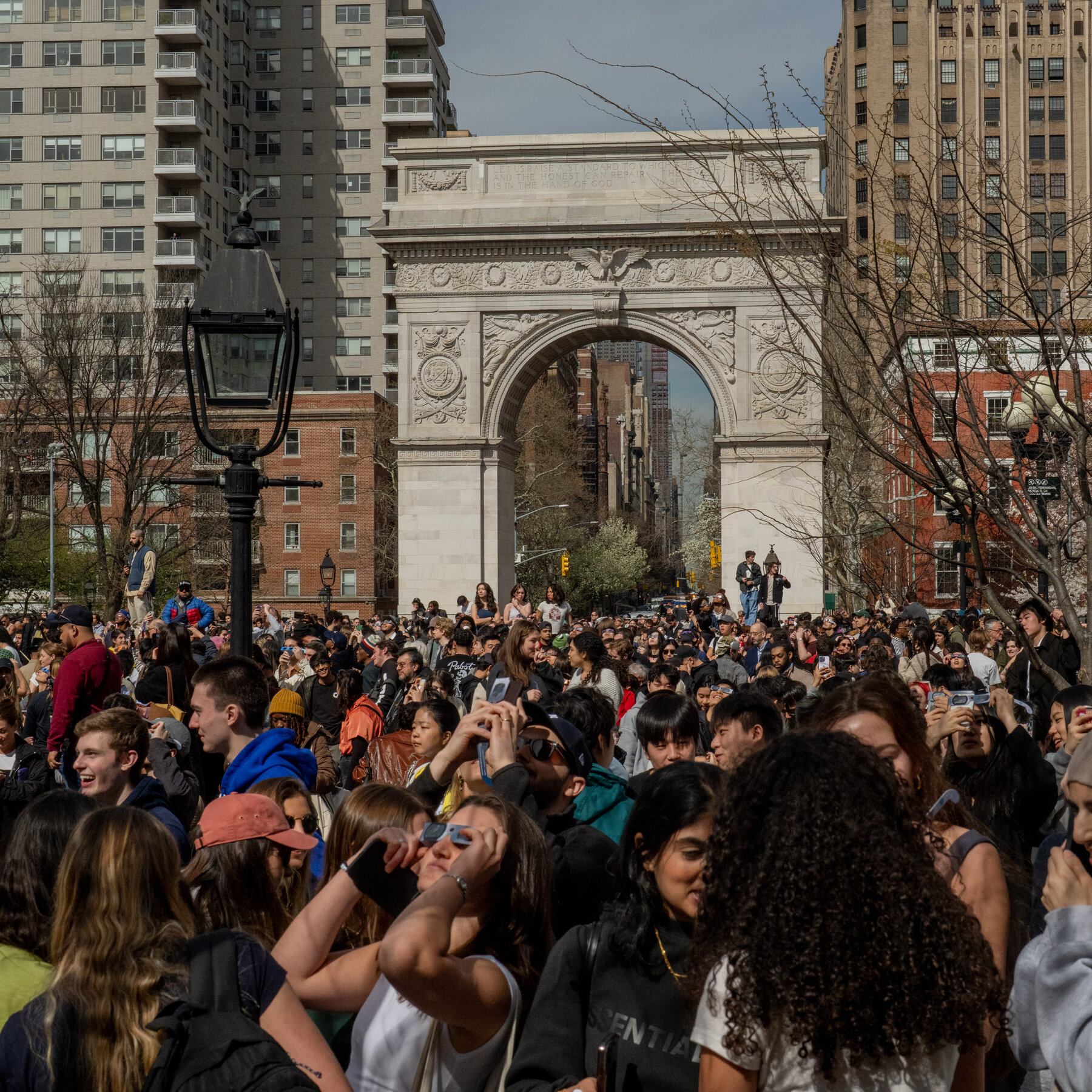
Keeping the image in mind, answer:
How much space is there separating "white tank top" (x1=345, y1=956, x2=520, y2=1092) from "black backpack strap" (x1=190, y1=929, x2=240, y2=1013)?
1.26ft

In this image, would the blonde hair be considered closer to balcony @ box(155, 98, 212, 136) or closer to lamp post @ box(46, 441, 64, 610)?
lamp post @ box(46, 441, 64, 610)

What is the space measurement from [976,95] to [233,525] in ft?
258

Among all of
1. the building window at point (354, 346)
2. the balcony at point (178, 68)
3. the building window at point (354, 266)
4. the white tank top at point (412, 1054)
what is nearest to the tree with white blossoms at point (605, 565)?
the building window at point (354, 346)

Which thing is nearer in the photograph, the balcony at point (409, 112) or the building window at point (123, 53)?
the building window at point (123, 53)

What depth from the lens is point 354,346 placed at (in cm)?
7219

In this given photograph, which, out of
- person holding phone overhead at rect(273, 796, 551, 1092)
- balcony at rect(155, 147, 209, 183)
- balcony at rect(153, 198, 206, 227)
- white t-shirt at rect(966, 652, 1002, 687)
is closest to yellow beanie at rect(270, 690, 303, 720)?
person holding phone overhead at rect(273, 796, 551, 1092)

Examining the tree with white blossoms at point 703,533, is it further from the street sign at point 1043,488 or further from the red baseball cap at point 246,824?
the red baseball cap at point 246,824

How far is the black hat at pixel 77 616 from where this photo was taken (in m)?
8.56

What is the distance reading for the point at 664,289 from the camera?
33.8 m

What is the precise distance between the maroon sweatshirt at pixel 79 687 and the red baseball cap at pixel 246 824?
4.37 meters

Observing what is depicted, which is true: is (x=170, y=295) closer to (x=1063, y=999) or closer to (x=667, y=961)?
(x=667, y=961)

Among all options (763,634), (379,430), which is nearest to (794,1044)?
(763,634)

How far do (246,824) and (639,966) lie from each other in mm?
1347

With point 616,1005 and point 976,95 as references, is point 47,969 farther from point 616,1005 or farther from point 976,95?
point 976,95
